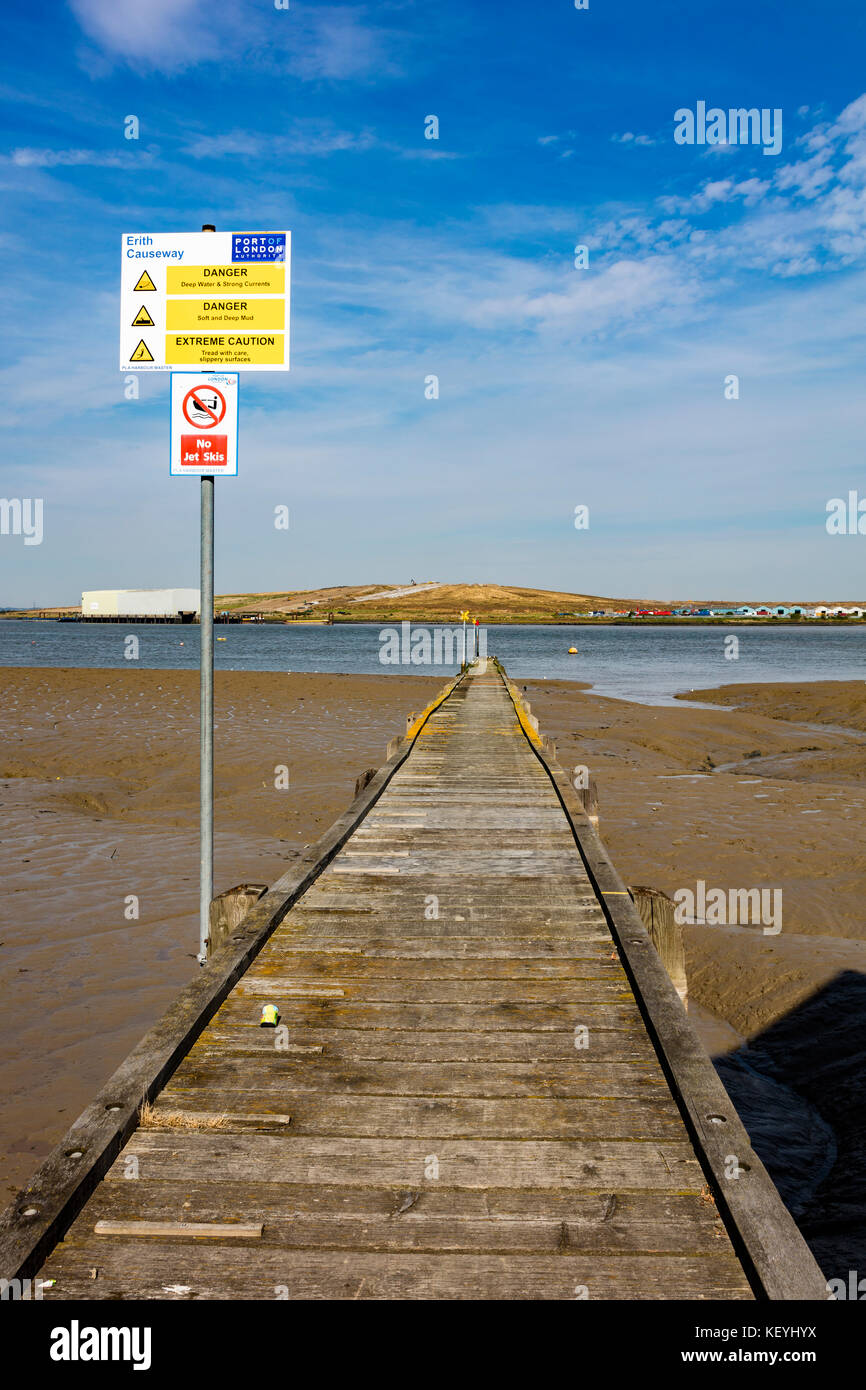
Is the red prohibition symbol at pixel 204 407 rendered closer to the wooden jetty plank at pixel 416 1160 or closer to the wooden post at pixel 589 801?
the wooden jetty plank at pixel 416 1160

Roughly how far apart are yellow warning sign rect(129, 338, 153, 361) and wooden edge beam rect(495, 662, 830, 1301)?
4.57 metres

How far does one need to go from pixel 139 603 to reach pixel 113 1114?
182556mm

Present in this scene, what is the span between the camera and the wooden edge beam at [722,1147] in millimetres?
2471

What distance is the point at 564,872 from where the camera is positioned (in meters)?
6.64

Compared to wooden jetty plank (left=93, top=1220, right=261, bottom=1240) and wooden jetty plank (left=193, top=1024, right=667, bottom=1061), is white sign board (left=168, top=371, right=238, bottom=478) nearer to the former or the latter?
wooden jetty plank (left=193, top=1024, right=667, bottom=1061)

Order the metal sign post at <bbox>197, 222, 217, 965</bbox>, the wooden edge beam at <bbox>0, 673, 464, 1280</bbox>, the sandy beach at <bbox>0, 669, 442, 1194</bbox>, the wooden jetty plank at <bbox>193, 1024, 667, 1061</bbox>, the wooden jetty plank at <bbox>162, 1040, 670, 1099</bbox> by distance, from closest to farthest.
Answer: the wooden edge beam at <bbox>0, 673, 464, 1280</bbox> → the wooden jetty plank at <bbox>162, 1040, 670, 1099</bbox> → the wooden jetty plank at <bbox>193, 1024, 667, 1061</bbox> → the metal sign post at <bbox>197, 222, 217, 965</bbox> → the sandy beach at <bbox>0, 669, 442, 1194</bbox>

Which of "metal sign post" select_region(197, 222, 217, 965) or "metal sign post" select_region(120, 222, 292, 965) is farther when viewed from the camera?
"metal sign post" select_region(197, 222, 217, 965)

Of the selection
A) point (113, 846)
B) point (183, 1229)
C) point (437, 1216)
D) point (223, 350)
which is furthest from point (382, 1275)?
point (113, 846)

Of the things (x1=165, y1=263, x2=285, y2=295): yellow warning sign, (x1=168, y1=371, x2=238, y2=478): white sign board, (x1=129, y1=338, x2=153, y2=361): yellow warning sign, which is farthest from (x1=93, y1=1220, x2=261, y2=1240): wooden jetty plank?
(x1=165, y1=263, x2=285, y2=295): yellow warning sign

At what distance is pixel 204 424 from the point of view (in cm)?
552

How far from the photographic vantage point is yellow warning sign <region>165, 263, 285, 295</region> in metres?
5.46
